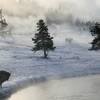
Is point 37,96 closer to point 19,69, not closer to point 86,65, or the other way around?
point 19,69

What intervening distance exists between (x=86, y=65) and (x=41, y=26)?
1312 centimetres

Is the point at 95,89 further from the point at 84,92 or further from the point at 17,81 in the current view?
the point at 17,81

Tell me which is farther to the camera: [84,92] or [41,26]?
[41,26]

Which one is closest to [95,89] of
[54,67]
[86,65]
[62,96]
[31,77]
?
[62,96]

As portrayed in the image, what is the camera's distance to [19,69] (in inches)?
1973

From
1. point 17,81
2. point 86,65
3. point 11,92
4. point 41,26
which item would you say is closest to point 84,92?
point 11,92

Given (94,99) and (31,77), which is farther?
(31,77)

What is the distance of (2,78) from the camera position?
34312 millimetres

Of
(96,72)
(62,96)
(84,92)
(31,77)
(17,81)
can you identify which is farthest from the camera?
(96,72)

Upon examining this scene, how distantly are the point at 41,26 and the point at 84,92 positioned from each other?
37.0 metres

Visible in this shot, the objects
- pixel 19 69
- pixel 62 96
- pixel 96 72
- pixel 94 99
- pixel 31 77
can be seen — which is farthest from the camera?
pixel 96 72

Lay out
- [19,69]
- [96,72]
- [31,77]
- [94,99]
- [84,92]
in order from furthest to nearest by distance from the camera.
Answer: [96,72] → [19,69] → [31,77] → [84,92] → [94,99]

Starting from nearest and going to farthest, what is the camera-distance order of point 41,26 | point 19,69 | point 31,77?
point 31,77
point 19,69
point 41,26

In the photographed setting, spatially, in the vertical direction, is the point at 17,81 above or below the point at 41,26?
below
